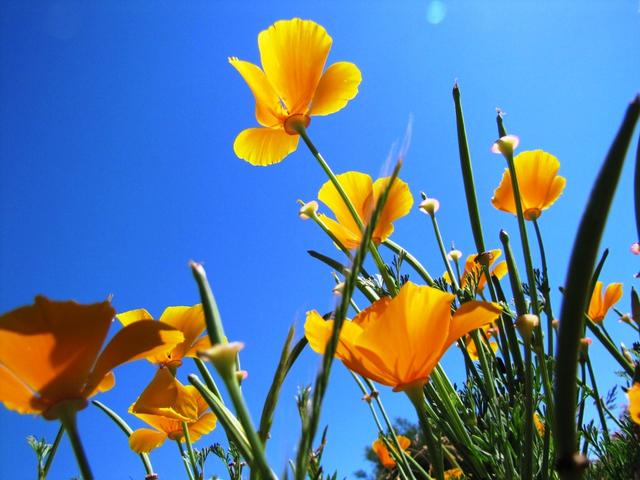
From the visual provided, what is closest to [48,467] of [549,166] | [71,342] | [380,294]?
[71,342]

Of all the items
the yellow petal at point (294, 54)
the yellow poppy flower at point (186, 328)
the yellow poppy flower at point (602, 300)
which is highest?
the yellow petal at point (294, 54)

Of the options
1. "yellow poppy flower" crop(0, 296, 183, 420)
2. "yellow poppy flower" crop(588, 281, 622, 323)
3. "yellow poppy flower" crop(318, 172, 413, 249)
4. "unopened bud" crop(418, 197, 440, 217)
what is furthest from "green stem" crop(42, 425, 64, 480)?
"yellow poppy flower" crop(588, 281, 622, 323)

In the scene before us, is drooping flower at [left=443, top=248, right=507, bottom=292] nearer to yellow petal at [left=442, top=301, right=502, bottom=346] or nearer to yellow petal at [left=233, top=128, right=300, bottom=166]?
yellow petal at [left=442, top=301, right=502, bottom=346]

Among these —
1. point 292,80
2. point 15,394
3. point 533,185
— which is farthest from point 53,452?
point 533,185

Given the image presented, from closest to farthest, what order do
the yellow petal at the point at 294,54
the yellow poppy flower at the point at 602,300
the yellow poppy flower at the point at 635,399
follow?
the yellow poppy flower at the point at 635,399
the yellow petal at the point at 294,54
the yellow poppy flower at the point at 602,300

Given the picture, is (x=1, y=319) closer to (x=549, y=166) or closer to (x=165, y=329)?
(x=165, y=329)

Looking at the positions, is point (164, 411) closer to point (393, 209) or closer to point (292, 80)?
point (393, 209)

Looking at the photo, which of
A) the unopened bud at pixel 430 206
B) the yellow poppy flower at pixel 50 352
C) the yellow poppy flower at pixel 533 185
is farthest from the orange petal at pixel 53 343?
the yellow poppy flower at pixel 533 185

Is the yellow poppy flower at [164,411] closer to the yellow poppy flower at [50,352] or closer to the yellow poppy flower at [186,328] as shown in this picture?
the yellow poppy flower at [186,328]
